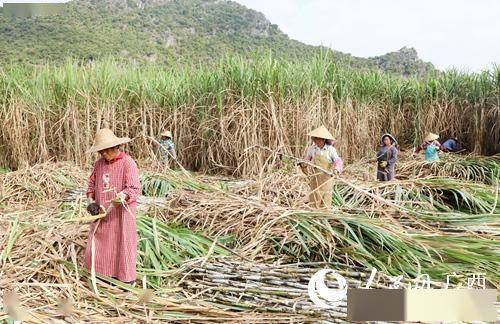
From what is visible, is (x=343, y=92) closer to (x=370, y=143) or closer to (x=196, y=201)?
(x=370, y=143)

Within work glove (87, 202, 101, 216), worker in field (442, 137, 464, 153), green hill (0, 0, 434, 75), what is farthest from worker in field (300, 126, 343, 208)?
green hill (0, 0, 434, 75)

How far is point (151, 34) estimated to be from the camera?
3628cm

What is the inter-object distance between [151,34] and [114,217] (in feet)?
111

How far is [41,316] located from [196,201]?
2.10 meters

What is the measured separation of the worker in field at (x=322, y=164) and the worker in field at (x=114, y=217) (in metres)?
1.75

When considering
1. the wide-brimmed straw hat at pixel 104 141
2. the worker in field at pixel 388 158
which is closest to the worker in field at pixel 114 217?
the wide-brimmed straw hat at pixel 104 141

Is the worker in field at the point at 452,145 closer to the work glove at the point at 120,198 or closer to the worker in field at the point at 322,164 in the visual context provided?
the worker in field at the point at 322,164

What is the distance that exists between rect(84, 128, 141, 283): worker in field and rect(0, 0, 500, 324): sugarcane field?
0.01 m

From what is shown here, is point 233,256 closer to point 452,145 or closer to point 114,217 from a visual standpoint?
point 114,217

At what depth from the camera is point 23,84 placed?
29.5ft

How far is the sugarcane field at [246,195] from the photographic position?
3.21 meters

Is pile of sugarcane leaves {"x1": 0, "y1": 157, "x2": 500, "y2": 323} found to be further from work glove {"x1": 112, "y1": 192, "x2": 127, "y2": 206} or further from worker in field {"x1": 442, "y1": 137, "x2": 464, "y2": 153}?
worker in field {"x1": 442, "y1": 137, "x2": 464, "y2": 153}

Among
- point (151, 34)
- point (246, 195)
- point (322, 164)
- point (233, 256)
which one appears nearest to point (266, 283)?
point (233, 256)

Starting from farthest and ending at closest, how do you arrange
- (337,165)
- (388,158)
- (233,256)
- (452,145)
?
(452,145) → (388,158) → (337,165) → (233,256)
